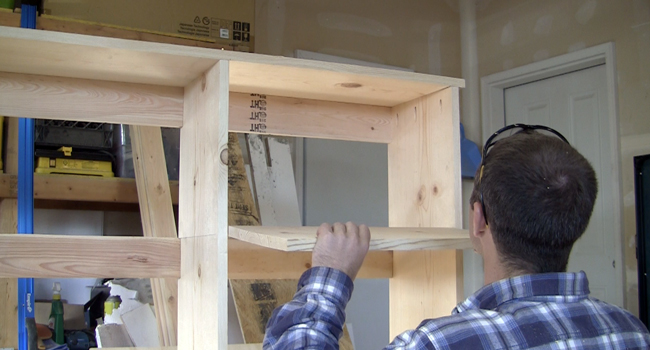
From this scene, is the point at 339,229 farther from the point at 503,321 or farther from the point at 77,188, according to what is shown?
the point at 77,188

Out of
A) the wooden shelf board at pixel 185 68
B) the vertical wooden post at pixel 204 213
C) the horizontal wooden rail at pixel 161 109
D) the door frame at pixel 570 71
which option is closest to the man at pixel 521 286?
the vertical wooden post at pixel 204 213

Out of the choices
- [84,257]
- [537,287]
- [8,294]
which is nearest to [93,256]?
[84,257]

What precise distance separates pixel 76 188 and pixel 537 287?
2167 millimetres

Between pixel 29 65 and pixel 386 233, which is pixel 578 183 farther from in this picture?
pixel 29 65

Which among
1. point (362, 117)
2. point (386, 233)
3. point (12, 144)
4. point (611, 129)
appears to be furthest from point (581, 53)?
point (12, 144)

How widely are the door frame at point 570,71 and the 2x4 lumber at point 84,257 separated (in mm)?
2520

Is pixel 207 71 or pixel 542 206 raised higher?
pixel 207 71

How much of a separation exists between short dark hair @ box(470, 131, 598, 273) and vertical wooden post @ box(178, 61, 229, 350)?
502 mm

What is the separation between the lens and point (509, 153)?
0.92 m

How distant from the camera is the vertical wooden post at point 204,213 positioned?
1.15 metres

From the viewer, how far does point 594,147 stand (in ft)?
11.0

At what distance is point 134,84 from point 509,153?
84 centimetres

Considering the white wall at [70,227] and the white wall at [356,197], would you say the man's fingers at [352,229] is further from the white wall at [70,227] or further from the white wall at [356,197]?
the white wall at [70,227]

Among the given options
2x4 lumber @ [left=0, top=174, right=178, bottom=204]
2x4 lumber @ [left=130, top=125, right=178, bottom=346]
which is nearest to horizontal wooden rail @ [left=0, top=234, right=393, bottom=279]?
2x4 lumber @ [left=130, top=125, right=178, bottom=346]
